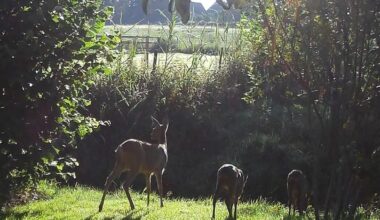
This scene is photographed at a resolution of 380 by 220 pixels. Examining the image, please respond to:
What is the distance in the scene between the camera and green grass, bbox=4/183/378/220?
29.3ft

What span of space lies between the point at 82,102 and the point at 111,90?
8028 mm

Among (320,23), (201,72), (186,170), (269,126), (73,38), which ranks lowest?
(186,170)

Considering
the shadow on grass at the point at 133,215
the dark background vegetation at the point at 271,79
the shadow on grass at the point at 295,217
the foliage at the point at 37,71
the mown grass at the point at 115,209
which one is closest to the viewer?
the dark background vegetation at the point at 271,79

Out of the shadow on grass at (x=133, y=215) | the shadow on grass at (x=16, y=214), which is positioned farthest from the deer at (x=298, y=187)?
the shadow on grass at (x=16, y=214)

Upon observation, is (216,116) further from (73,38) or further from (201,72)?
(73,38)

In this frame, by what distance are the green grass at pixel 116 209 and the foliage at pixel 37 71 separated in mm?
1473

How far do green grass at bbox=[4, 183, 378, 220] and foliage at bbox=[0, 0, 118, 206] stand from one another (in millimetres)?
1473

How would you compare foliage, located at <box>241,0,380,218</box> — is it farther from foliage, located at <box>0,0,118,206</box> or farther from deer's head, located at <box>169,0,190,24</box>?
deer's head, located at <box>169,0,190,24</box>

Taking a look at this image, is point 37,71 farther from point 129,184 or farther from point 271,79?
point 271,79

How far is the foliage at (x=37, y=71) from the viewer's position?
23.6 ft

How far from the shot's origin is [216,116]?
57.4ft

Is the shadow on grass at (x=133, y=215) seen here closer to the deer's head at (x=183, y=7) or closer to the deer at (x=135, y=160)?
the deer at (x=135, y=160)

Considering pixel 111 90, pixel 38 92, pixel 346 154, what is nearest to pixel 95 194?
pixel 38 92

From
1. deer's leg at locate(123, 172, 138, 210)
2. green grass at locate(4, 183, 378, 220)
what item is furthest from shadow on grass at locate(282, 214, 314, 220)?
deer's leg at locate(123, 172, 138, 210)
